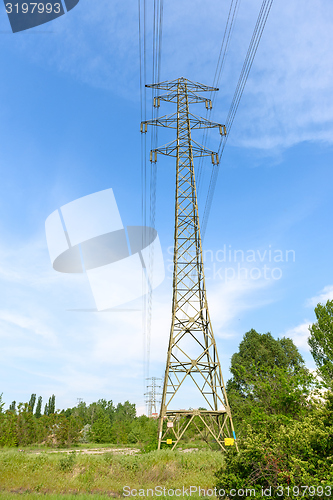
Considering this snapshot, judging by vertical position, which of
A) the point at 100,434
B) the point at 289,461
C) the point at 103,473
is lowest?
the point at 100,434

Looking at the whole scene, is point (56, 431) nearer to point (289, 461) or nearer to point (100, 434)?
point (100, 434)

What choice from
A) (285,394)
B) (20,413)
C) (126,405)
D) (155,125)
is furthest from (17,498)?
(126,405)

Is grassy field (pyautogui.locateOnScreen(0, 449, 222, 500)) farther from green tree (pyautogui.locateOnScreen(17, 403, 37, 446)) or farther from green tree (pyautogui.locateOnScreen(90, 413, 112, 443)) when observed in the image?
green tree (pyautogui.locateOnScreen(90, 413, 112, 443))

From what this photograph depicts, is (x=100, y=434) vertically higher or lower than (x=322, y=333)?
lower

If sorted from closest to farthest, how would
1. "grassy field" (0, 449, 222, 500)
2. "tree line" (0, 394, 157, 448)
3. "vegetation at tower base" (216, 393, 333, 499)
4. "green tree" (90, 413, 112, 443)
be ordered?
"vegetation at tower base" (216, 393, 333, 499), "grassy field" (0, 449, 222, 500), "tree line" (0, 394, 157, 448), "green tree" (90, 413, 112, 443)

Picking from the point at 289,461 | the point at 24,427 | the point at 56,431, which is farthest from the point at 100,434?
the point at 289,461

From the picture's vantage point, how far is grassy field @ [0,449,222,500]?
12125 millimetres

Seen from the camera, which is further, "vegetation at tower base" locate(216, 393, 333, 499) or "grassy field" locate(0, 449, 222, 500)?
"grassy field" locate(0, 449, 222, 500)

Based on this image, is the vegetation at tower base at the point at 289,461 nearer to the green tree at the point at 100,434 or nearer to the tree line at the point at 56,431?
the tree line at the point at 56,431

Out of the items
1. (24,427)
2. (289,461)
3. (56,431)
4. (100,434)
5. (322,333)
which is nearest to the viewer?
(289,461)

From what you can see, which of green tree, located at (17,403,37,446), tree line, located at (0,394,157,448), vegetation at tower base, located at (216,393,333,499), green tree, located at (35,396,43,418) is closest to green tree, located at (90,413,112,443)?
tree line, located at (0,394,157,448)

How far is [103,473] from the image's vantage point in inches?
537

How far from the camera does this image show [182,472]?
13.7 metres

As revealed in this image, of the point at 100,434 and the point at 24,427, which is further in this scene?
the point at 100,434
